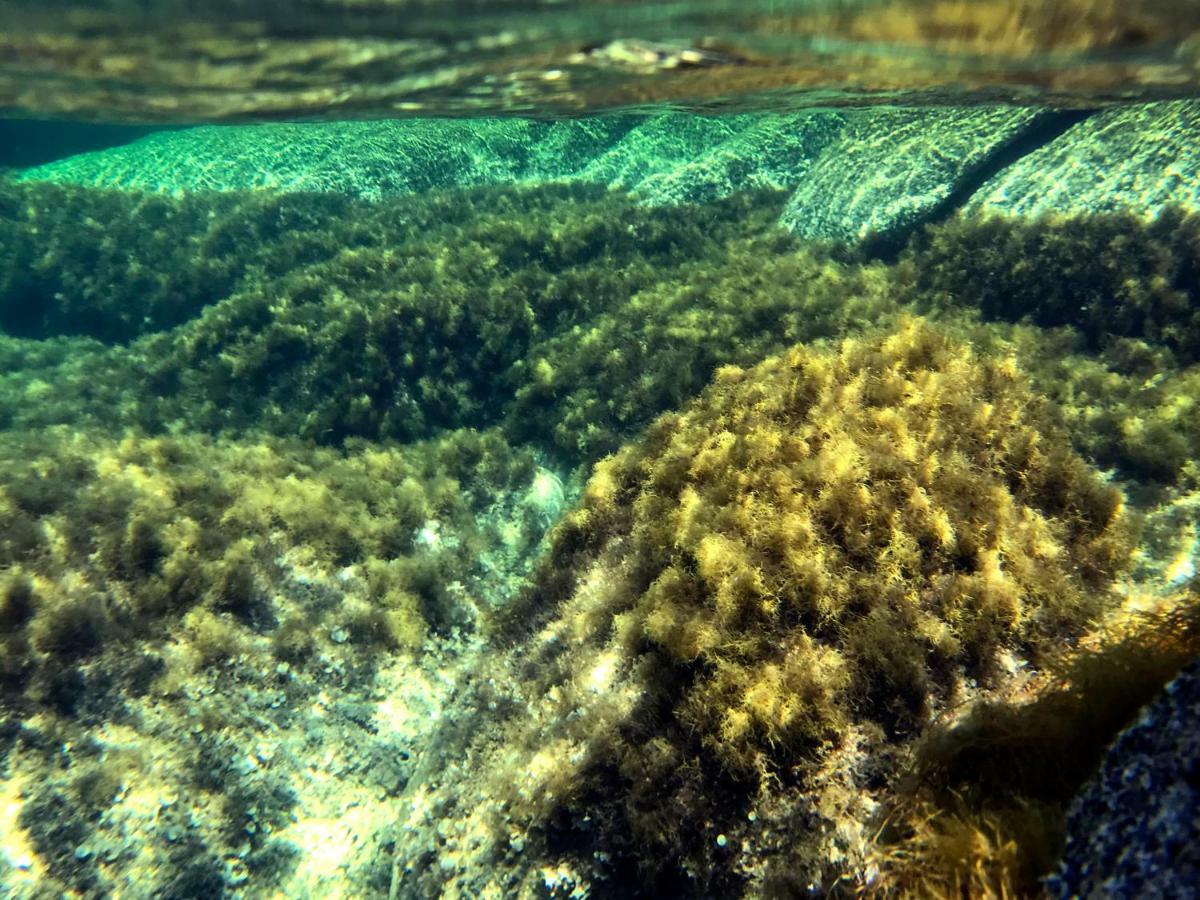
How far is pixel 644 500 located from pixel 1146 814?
2.60 meters

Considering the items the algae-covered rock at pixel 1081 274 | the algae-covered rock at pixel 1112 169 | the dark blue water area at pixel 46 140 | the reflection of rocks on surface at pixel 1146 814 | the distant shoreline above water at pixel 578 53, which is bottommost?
the dark blue water area at pixel 46 140

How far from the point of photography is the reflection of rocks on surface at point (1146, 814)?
1.26 meters

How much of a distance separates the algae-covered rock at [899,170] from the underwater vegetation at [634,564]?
89cm

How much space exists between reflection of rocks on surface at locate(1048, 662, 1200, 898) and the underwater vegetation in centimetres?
17

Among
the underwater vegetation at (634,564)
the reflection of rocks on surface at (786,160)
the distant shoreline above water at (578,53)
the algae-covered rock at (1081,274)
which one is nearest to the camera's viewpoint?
the underwater vegetation at (634,564)

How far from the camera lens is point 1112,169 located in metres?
6.64

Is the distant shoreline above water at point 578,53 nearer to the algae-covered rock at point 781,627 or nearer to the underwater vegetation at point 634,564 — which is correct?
the underwater vegetation at point 634,564

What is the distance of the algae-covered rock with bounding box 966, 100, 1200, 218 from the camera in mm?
6152

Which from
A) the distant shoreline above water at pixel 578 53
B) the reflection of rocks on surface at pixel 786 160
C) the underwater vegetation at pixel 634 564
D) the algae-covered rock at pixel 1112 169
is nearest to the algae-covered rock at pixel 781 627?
the underwater vegetation at pixel 634 564

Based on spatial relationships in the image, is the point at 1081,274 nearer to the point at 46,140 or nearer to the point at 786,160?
the point at 786,160

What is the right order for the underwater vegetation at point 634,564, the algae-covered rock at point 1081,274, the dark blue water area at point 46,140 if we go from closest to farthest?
1. the underwater vegetation at point 634,564
2. the algae-covered rock at point 1081,274
3. the dark blue water area at point 46,140

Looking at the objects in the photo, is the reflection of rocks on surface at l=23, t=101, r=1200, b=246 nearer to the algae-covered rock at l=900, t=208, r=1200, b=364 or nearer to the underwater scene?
the underwater scene

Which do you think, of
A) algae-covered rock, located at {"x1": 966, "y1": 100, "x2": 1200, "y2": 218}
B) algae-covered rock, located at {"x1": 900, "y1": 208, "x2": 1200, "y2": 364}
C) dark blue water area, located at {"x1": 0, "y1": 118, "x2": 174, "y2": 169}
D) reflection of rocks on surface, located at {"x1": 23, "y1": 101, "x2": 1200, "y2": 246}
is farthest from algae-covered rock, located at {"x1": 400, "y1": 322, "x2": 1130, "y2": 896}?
dark blue water area, located at {"x1": 0, "y1": 118, "x2": 174, "y2": 169}

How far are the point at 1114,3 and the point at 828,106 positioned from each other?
4401 millimetres
